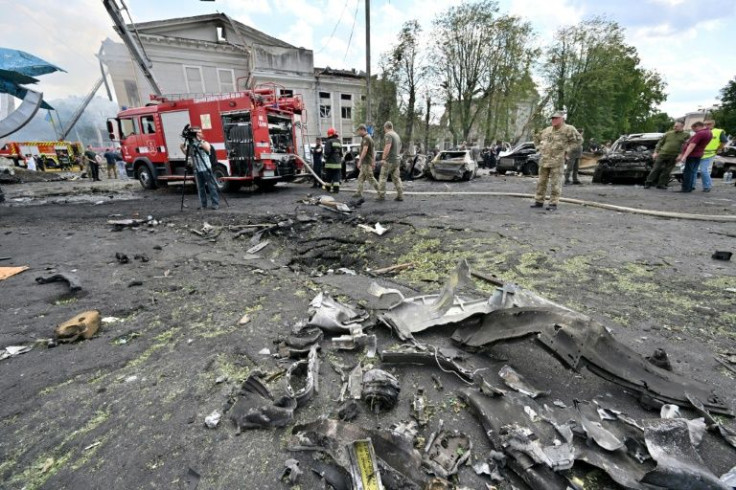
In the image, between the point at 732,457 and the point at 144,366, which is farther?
the point at 144,366

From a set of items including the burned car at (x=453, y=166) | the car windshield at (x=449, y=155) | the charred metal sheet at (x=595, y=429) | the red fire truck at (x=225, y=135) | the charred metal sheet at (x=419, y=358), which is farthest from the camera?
the car windshield at (x=449, y=155)

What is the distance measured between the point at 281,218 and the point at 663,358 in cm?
620

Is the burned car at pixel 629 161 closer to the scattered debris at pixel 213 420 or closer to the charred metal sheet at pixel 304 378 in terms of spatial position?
the charred metal sheet at pixel 304 378

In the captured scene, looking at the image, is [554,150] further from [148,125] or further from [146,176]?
[146,176]

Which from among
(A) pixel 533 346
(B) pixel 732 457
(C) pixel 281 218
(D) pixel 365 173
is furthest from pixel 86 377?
(D) pixel 365 173

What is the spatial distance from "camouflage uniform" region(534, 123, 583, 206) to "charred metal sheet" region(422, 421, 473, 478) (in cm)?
605

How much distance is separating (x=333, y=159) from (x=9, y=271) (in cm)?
694

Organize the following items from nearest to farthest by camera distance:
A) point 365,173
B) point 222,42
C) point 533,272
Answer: point 533,272 < point 365,173 < point 222,42

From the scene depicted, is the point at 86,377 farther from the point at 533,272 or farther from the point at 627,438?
the point at 533,272

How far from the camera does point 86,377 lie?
221 cm

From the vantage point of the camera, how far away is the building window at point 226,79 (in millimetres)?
24875

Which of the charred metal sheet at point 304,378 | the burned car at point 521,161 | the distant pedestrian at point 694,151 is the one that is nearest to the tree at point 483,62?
the burned car at point 521,161

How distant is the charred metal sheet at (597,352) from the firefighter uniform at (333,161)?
7.78 metres

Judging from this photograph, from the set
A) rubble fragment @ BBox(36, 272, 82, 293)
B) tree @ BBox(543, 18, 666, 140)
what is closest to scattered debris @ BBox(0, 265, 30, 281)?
rubble fragment @ BBox(36, 272, 82, 293)
